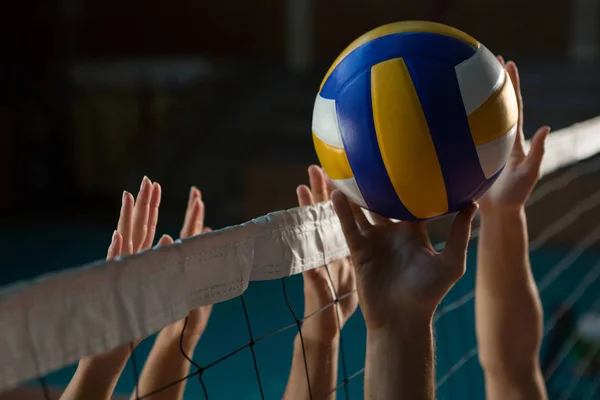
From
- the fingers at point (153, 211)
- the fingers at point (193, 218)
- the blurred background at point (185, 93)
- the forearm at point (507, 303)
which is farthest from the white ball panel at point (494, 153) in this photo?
the blurred background at point (185, 93)

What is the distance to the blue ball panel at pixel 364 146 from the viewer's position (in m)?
1.20

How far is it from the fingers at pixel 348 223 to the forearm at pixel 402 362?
5.4 inches

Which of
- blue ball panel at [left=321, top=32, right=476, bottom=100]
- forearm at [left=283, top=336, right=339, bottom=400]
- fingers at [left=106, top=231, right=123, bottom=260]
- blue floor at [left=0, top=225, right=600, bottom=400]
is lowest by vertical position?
blue floor at [left=0, top=225, right=600, bottom=400]

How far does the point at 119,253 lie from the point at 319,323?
0.50 metres

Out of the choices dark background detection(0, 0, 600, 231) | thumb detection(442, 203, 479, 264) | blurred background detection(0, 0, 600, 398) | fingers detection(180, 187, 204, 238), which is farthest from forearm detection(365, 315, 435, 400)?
dark background detection(0, 0, 600, 231)

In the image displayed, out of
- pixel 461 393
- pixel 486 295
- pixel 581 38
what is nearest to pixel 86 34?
→ pixel 581 38

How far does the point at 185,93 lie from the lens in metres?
9.70

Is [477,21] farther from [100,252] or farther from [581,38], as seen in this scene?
[100,252]

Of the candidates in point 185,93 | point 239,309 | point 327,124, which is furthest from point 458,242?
point 185,93

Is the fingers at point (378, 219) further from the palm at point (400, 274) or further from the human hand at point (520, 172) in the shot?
the human hand at point (520, 172)

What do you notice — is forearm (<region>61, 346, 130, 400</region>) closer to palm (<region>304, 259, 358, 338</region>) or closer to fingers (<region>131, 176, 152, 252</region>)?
fingers (<region>131, 176, 152, 252</region>)

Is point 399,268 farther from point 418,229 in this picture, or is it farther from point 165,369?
point 165,369

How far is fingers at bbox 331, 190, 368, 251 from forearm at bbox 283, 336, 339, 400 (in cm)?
45

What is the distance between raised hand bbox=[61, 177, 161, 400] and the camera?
3.97ft
